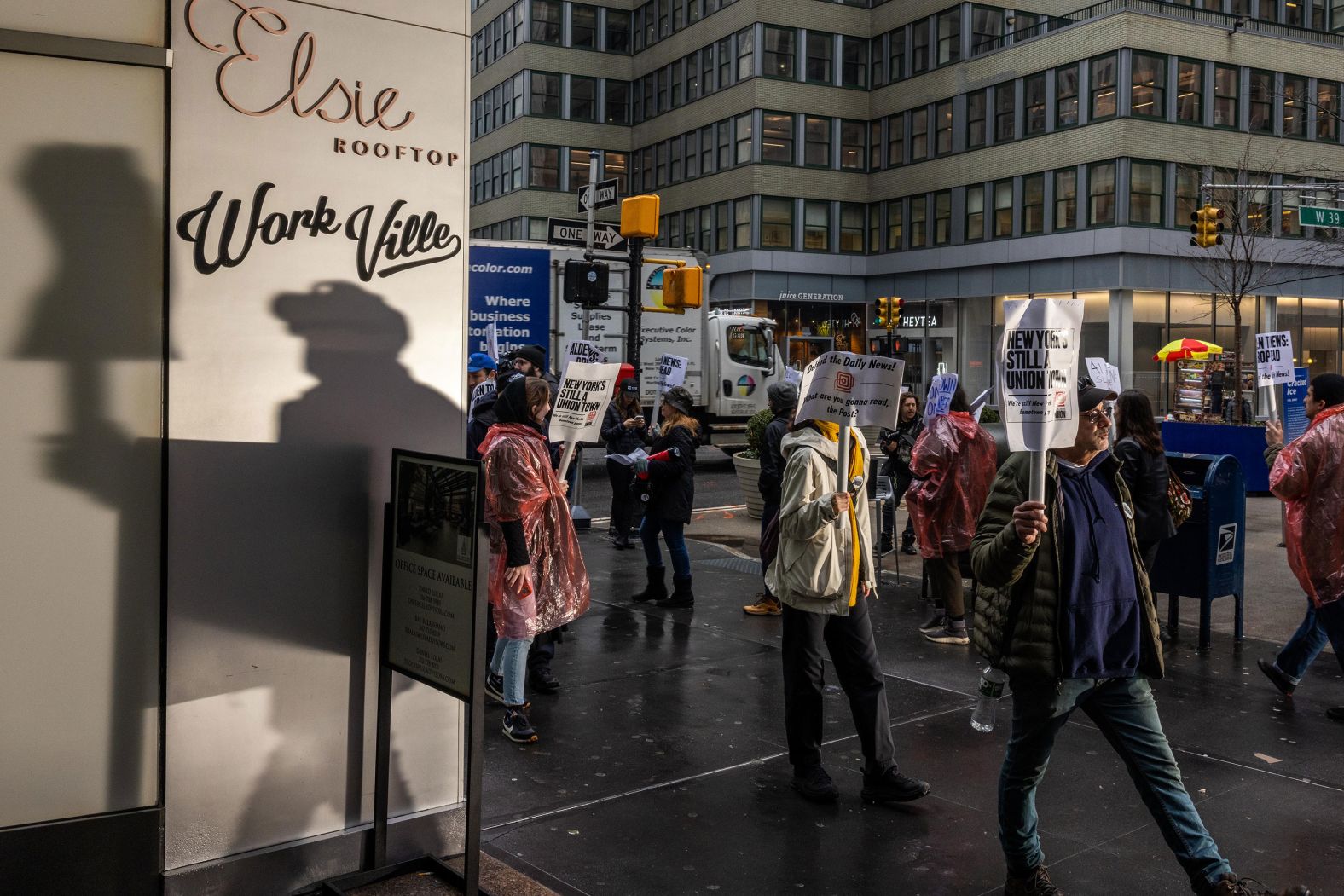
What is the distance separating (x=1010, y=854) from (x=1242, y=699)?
142 inches

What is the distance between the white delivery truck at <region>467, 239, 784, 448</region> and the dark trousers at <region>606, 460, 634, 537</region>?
627 centimetres

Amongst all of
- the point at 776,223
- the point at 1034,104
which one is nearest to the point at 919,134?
the point at 1034,104

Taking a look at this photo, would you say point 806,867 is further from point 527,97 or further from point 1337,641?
point 527,97

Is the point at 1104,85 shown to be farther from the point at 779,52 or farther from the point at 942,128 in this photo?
the point at 779,52

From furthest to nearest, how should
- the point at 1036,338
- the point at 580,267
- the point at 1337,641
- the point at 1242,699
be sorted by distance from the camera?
the point at 580,267, the point at 1242,699, the point at 1337,641, the point at 1036,338

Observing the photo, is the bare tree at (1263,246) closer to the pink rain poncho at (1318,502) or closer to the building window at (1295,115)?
the building window at (1295,115)

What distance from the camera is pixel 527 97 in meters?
57.6

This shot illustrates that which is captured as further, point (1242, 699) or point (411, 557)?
point (1242, 699)

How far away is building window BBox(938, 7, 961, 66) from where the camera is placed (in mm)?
47375

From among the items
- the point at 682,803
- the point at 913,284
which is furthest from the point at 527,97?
the point at 682,803

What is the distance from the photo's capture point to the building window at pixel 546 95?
57750 mm

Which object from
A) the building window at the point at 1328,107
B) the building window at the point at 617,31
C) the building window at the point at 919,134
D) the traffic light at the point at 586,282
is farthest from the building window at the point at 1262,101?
the traffic light at the point at 586,282

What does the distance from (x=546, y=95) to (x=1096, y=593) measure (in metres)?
56.5

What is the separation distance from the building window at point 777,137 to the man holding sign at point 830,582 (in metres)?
45.2
